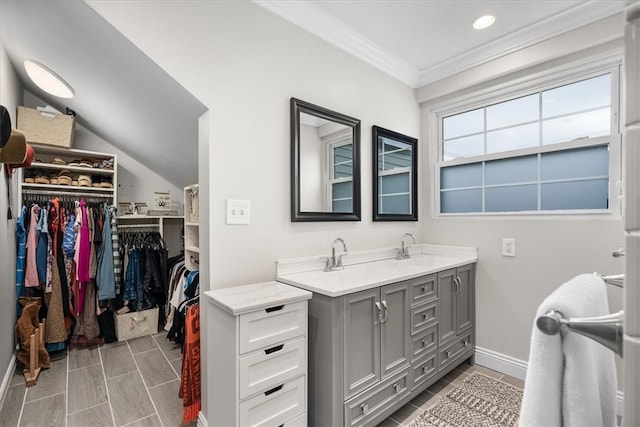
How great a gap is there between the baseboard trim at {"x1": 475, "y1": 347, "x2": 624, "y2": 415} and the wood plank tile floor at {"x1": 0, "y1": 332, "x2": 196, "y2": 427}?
2361 millimetres

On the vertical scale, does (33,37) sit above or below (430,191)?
above

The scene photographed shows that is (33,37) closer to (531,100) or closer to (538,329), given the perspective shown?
(538,329)

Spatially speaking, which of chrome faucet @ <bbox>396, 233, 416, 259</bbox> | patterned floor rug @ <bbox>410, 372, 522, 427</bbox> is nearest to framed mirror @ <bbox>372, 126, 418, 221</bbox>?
chrome faucet @ <bbox>396, 233, 416, 259</bbox>

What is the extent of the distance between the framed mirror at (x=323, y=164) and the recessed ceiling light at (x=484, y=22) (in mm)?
1090

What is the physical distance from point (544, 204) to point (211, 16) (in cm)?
263

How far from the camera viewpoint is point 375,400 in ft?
5.64

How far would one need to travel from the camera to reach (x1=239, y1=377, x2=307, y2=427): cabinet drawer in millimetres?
1354

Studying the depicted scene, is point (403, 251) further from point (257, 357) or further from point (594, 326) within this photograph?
point (594, 326)

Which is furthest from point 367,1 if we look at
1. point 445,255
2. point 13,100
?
point 13,100

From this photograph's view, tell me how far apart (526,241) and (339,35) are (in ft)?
7.03

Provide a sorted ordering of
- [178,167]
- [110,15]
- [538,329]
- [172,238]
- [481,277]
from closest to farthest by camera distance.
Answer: [538,329]
[110,15]
[481,277]
[178,167]
[172,238]

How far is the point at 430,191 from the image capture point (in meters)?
2.97

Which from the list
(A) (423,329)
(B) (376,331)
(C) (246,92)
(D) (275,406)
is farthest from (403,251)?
(C) (246,92)

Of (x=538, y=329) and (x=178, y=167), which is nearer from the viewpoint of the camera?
(x=538, y=329)
